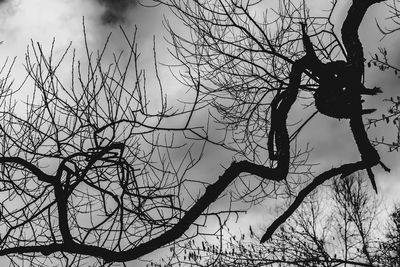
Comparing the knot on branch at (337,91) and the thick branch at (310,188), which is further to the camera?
the knot on branch at (337,91)

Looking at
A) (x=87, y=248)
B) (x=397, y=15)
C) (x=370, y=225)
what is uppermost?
(x=370, y=225)

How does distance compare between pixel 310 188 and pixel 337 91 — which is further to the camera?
pixel 337 91

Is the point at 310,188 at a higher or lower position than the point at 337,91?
lower

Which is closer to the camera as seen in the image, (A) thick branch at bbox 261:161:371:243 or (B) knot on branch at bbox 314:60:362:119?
(A) thick branch at bbox 261:161:371:243

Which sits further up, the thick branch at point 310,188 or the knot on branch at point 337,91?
the knot on branch at point 337,91

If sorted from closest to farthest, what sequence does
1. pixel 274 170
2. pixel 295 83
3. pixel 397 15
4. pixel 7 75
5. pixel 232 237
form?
pixel 274 170
pixel 295 83
pixel 7 75
pixel 397 15
pixel 232 237

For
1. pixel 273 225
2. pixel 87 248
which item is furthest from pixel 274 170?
pixel 87 248

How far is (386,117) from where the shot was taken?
592cm

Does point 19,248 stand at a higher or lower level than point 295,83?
lower

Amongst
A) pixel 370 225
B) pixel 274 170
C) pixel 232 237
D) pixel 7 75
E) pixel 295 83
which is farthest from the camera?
pixel 370 225

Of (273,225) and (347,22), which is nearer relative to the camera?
(273,225)

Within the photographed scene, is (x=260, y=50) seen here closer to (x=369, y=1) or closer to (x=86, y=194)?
(x=369, y=1)

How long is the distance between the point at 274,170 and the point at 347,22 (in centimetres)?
187

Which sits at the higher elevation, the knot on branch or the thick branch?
the knot on branch
